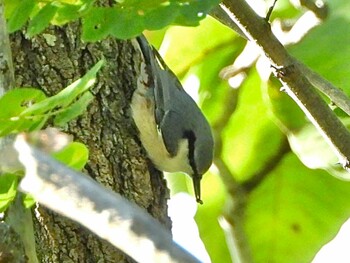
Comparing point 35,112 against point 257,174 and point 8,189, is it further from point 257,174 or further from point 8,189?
point 257,174

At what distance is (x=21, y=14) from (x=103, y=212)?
54 cm

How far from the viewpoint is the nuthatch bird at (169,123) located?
1.68m

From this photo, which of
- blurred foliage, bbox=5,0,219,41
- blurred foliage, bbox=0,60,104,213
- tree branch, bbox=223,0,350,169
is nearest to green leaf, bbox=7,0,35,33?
blurred foliage, bbox=5,0,219,41

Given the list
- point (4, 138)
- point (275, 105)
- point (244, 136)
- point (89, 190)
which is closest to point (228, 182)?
point (244, 136)

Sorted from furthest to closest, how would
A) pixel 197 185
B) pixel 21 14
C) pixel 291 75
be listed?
pixel 197 185 < pixel 291 75 < pixel 21 14

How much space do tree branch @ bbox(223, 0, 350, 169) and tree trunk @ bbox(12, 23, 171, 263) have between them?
473 millimetres

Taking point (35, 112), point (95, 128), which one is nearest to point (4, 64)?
point (35, 112)

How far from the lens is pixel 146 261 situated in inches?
11.8

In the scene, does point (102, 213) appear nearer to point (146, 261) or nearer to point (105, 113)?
point (146, 261)

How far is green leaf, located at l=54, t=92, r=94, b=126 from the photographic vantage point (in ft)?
2.27

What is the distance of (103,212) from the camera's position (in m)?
0.30

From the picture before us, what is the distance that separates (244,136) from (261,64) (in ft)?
0.61

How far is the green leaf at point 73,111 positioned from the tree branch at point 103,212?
1.24ft

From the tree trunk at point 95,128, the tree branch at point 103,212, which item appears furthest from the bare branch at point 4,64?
the tree trunk at point 95,128
